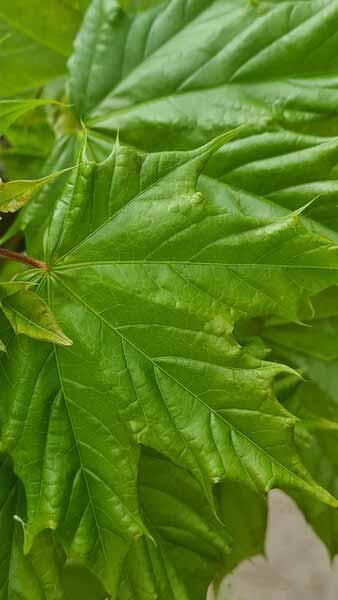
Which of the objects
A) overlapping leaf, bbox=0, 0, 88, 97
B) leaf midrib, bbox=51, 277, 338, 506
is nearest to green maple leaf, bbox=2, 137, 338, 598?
leaf midrib, bbox=51, 277, 338, 506

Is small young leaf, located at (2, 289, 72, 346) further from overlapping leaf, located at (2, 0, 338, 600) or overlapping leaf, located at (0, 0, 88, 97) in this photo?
overlapping leaf, located at (0, 0, 88, 97)

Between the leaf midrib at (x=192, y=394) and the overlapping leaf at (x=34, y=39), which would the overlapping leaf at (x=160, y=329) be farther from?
the overlapping leaf at (x=34, y=39)

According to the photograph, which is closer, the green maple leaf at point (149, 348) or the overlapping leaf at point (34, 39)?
the green maple leaf at point (149, 348)

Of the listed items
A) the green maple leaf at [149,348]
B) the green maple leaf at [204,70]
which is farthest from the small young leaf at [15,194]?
the green maple leaf at [204,70]

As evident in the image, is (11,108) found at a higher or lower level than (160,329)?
higher

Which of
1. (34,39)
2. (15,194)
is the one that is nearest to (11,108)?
(15,194)

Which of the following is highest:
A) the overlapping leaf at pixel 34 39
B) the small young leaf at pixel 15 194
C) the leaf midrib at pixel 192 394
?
the overlapping leaf at pixel 34 39

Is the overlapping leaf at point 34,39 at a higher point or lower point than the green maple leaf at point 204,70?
higher

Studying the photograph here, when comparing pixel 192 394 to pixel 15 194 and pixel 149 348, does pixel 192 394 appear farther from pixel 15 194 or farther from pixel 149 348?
pixel 15 194
